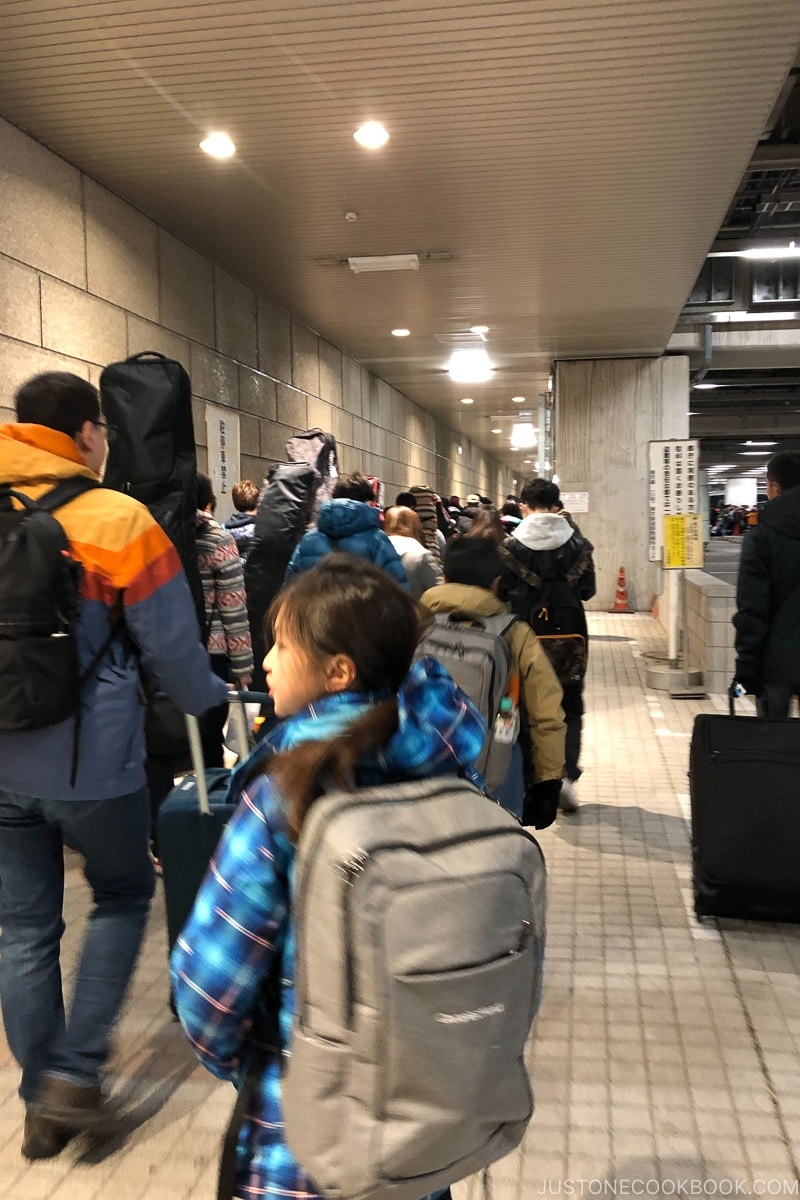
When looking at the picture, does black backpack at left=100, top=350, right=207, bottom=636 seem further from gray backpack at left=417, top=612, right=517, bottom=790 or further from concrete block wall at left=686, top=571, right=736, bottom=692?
concrete block wall at left=686, top=571, right=736, bottom=692

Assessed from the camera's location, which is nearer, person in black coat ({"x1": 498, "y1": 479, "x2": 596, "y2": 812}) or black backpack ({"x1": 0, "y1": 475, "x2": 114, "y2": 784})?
black backpack ({"x1": 0, "y1": 475, "x2": 114, "y2": 784})

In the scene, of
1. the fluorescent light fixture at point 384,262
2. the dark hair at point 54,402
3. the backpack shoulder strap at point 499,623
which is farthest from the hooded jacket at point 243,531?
the fluorescent light fixture at point 384,262

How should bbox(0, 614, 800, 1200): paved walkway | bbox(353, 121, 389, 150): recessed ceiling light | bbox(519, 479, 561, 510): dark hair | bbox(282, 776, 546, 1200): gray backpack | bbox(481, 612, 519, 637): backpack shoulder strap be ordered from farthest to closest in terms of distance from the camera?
bbox(353, 121, 389, 150): recessed ceiling light < bbox(519, 479, 561, 510): dark hair < bbox(481, 612, 519, 637): backpack shoulder strap < bbox(0, 614, 800, 1200): paved walkway < bbox(282, 776, 546, 1200): gray backpack

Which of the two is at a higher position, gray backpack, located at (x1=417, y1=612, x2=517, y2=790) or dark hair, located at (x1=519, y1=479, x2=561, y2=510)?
dark hair, located at (x1=519, y1=479, x2=561, y2=510)

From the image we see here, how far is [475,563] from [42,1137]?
2.05 m

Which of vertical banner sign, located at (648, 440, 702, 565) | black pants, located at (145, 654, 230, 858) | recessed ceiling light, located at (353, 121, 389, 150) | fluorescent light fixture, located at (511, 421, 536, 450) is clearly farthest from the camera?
fluorescent light fixture, located at (511, 421, 536, 450)

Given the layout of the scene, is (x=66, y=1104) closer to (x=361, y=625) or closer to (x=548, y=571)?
(x=361, y=625)

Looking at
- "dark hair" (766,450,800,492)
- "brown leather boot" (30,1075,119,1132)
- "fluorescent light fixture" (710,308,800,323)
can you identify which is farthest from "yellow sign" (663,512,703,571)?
"brown leather boot" (30,1075,119,1132)

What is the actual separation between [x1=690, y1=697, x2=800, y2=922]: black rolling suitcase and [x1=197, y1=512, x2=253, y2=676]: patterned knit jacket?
1.93 m

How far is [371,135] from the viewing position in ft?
19.6

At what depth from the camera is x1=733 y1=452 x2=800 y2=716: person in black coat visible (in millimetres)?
4266

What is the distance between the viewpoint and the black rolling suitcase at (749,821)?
3.32 metres

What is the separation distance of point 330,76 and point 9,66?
169 cm

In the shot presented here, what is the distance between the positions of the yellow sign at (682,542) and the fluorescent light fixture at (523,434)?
51.5ft
